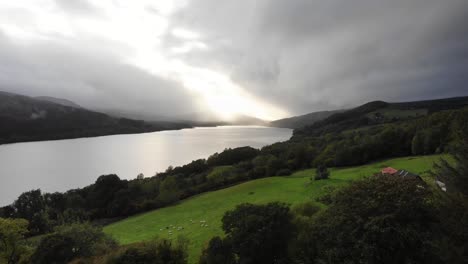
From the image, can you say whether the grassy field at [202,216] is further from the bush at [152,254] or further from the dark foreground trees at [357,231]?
the dark foreground trees at [357,231]

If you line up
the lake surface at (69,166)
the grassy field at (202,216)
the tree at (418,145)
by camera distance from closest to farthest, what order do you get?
1. the grassy field at (202,216)
2. the tree at (418,145)
3. the lake surface at (69,166)

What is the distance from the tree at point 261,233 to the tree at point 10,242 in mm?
17770

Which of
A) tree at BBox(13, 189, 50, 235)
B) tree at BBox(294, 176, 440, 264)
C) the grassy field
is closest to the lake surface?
tree at BBox(13, 189, 50, 235)

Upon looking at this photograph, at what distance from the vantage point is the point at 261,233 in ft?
48.9

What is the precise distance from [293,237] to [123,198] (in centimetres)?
4656

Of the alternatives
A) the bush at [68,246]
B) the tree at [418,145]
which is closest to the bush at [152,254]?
the bush at [68,246]

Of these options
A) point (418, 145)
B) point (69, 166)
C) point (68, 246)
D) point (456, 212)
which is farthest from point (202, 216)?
point (69, 166)

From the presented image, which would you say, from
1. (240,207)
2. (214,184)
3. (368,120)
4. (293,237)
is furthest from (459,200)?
(368,120)

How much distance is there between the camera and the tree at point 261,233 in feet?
48.8

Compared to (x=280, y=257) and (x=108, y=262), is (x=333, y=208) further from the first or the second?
(x=108, y=262)

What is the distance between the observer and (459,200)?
1157cm

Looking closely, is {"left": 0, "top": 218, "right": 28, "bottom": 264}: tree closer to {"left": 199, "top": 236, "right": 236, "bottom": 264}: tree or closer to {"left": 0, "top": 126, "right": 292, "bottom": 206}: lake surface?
{"left": 199, "top": 236, "right": 236, "bottom": 264}: tree

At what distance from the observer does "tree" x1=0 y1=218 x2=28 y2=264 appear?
20342 millimetres

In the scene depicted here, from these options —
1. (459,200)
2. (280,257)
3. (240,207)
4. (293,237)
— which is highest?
(459,200)
